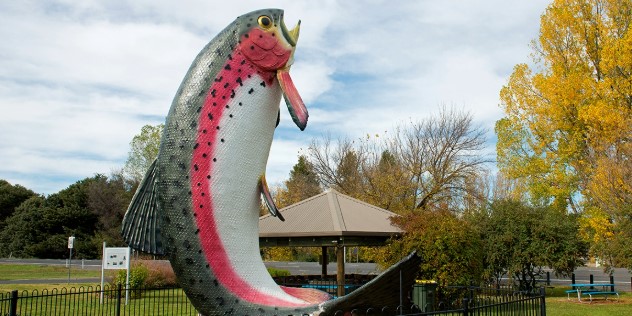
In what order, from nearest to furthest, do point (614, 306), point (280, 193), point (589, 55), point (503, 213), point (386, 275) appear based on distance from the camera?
point (386, 275) < point (614, 306) < point (503, 213) < point (589, 55) < point (280, 193)

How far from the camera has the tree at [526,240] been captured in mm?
17500

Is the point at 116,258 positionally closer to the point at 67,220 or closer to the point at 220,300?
the point at 220,300

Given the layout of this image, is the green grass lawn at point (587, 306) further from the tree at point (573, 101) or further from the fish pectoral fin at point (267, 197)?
the fish pectoral fin at point (267, 197)

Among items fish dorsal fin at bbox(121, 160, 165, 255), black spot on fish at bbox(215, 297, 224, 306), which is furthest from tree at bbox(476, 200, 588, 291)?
fish dorsal fin at bbox(121, 160, 165, 255)

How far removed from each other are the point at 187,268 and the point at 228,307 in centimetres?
48

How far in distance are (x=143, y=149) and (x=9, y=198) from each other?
1624 cm

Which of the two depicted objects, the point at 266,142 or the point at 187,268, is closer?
the point at 187,268

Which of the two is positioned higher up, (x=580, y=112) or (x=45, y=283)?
(x=580, y=112)

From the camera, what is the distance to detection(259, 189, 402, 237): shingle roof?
47.9 ft

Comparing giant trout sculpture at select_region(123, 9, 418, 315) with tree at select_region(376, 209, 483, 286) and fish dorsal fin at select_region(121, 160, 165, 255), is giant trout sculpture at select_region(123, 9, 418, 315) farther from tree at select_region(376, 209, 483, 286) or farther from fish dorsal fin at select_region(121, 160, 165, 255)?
tree at select_region(376, 209, 483, 286)

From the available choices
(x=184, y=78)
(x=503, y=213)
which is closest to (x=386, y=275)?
(x=184, y=78)

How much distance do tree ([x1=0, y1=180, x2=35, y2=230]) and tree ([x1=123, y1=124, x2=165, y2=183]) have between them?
44.6ft

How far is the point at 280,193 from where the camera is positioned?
4400 centimetres

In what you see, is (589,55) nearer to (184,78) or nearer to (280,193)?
(184,78)
